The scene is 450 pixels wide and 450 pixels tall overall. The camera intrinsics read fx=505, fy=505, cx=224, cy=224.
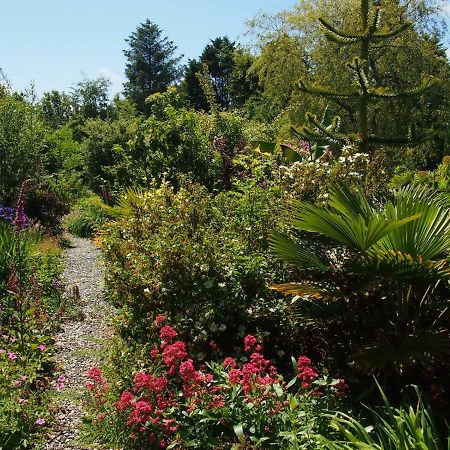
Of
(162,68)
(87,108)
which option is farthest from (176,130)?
(162,68)

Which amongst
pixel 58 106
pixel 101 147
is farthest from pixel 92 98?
pixel 101 147

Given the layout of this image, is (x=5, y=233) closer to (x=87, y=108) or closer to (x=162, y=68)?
(x=87, y=108)

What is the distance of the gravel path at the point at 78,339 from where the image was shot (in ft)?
12.4

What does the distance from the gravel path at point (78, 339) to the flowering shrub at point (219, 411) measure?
0.55 m

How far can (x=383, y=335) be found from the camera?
12.3 ft

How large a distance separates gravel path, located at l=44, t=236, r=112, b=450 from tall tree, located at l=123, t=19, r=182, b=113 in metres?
41.0

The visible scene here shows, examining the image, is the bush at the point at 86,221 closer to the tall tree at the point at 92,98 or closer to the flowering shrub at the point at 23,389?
the flowering shrub at the point at 23,389

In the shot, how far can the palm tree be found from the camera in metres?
3.27

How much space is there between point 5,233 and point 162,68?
44179 millimetres

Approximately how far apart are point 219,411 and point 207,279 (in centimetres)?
142

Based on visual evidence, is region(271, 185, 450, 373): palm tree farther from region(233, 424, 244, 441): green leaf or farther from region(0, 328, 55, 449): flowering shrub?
region(0, 328, 55, 449): flowering shrub

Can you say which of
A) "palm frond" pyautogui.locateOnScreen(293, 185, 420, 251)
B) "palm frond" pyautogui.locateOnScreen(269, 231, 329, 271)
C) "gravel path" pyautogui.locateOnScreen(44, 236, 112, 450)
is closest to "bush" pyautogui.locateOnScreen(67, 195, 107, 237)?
"gravel path" pyautogui.locateOnScreen(44, 236, 112, 450)

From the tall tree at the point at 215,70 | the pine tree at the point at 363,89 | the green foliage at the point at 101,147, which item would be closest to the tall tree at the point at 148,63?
the tall tree at the point at 215,70

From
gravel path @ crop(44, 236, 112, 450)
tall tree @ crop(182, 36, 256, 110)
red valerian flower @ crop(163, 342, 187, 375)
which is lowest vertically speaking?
gravel path @ crop(44, 236, 112, 450)
